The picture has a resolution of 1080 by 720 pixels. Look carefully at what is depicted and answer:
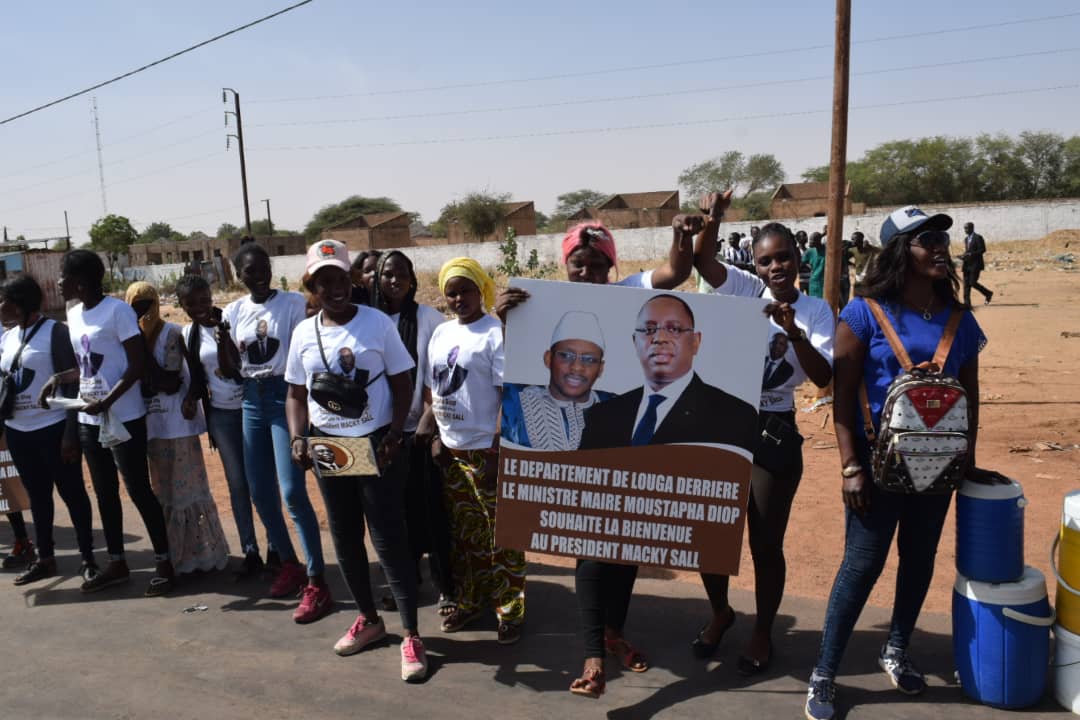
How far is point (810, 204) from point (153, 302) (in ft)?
168

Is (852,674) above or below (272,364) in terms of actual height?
below

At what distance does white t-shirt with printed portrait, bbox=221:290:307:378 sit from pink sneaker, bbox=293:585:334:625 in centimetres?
116

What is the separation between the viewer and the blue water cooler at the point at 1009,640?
3.17 metres

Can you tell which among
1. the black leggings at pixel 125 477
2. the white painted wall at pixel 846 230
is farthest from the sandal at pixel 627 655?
the white painted wall at pixel 846 230

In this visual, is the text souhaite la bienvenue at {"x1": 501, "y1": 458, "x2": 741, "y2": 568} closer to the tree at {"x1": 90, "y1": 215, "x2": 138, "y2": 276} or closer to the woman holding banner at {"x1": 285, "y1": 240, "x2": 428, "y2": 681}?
the woman holding banner at {"x1": 285, "y1": 240, "x2": 428, "y2": 681}

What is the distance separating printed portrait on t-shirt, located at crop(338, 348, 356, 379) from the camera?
3.77 meters

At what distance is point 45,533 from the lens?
539 cm

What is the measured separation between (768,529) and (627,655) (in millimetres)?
853

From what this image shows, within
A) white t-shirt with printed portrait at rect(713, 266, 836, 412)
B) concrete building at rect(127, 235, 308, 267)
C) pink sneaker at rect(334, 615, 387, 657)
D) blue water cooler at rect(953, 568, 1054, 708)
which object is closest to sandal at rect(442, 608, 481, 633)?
pink sneaker at rect(334, 615, 387, 657)

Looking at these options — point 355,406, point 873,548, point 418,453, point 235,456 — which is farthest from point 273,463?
point 873,548

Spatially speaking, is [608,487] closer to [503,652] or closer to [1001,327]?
[503,652]

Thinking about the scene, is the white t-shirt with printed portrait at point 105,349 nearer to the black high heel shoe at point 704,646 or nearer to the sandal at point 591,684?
the sandal at point 591,684

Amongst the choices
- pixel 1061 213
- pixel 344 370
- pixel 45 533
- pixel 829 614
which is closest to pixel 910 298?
pixel 829 614

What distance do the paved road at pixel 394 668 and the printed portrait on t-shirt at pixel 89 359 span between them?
4.40ft
